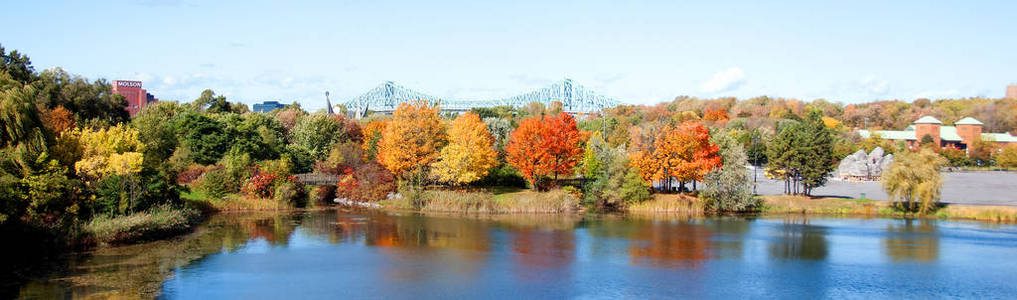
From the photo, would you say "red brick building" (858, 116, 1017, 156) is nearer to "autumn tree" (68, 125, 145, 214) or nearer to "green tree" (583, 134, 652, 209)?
"green tree" (583, 134, 652, 209)

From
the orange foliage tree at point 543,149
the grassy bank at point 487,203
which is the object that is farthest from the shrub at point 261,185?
the orange foliage tree at point 543,149

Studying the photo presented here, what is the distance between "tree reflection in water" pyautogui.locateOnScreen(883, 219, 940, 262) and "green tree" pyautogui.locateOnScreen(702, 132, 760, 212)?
8256 mm

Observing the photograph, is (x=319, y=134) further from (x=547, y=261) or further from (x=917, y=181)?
(x=917, y=181)

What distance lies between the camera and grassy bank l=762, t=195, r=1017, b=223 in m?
45.9

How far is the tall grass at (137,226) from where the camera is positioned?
3172 centimetres

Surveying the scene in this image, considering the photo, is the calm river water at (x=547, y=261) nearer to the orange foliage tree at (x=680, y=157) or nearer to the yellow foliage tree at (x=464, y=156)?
the orange foliage tree at (x=680, y=157)

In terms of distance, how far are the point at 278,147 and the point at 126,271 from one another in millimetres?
35031

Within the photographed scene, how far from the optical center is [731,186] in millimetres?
47562

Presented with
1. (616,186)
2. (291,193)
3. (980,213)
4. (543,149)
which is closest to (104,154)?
(291,193)

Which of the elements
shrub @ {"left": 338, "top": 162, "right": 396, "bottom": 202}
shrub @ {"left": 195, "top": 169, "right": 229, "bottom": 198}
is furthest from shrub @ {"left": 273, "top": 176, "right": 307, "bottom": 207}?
A: shrub @ {"left": 195, "top": 169, "right": 229, "bottom": 198}

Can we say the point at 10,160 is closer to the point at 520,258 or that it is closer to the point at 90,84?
the point at 520,258

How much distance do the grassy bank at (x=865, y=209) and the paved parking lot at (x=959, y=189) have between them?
12.1ft

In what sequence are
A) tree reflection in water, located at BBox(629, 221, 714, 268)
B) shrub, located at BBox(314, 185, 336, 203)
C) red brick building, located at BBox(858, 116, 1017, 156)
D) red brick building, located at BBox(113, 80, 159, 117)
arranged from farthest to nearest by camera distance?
red brick building, located at BBox(113, 80, 159, 117) < red brick building, located at BBox(858, 116, 1017, 156) < shrub, located at BBox(314, 185, 336, 203) < tree reflection in water, located at BBox(629, 221, 714, 268)

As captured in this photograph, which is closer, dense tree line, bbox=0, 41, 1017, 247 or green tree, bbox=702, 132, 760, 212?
dense tree line, bbox=0, 41, 1017, 247
